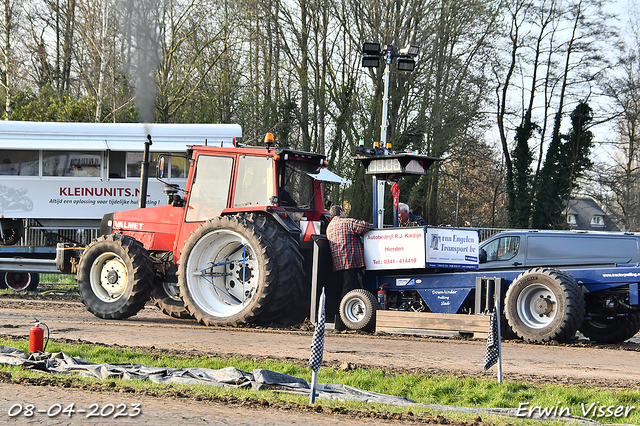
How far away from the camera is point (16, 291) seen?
61.2ft

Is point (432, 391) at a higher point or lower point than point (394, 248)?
lower

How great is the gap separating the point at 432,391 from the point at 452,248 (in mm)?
5066

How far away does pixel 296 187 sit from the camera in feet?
41.1

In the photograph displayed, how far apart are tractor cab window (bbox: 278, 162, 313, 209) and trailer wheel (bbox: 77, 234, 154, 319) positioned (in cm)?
258

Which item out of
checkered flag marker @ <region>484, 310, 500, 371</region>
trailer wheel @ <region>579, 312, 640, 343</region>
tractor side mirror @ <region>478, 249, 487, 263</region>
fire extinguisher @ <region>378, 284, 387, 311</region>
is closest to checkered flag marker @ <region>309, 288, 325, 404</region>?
checkered flag marker @ <region>484, 310, 500, 371</region>

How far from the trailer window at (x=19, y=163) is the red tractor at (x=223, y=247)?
23.3ft

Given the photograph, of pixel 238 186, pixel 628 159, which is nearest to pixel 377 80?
pixel 628 159

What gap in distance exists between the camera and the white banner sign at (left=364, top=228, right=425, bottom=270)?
37.7 ft

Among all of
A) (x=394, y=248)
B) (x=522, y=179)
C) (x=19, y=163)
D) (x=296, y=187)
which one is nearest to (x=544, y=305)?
(x=394, y=248)

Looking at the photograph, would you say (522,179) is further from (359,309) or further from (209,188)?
(209,188)

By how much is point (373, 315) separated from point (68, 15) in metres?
23.3

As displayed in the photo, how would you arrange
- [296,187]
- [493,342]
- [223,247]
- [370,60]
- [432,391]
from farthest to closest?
[370,60], [296,187], [223,247], [493,342], [432,391]

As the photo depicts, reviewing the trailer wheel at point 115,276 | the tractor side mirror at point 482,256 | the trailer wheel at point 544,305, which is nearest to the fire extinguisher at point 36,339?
the trailer wheel at point 115,276

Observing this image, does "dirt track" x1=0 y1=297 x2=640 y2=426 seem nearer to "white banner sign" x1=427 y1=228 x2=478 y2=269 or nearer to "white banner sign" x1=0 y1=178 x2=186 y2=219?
"white banner sign" x1=427 y1=228 x2=478 y2=269
